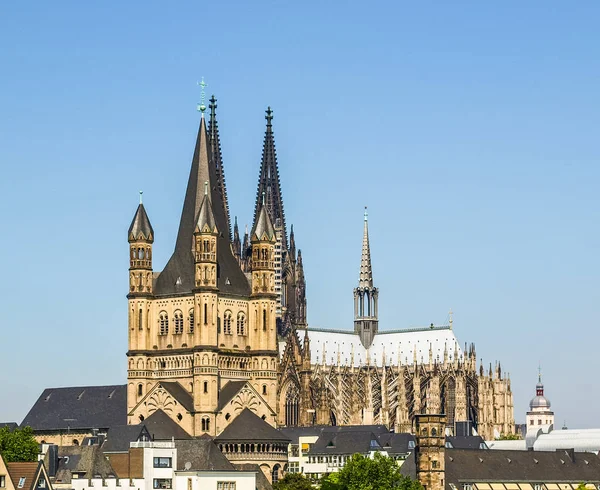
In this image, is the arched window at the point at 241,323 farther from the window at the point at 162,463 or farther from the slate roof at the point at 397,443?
the window at the point at 162,463

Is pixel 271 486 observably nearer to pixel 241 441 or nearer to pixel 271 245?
pixel 241 441

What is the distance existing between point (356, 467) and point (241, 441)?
16.7 m

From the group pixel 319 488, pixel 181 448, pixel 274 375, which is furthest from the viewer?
pixel 274 375

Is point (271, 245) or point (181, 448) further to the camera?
point (271, 245)

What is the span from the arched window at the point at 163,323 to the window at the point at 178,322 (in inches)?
42.7

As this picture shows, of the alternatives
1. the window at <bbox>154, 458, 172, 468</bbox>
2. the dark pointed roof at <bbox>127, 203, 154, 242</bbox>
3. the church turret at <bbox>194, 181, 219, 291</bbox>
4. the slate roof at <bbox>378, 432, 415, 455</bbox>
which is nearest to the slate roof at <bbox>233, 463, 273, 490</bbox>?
the window at <bbox>154, 458, 172, 468</bbox>

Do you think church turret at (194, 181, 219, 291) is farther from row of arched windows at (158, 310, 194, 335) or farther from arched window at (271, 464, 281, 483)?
arched window at (271, 464, 281, 483)

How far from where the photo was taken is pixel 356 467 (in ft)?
501

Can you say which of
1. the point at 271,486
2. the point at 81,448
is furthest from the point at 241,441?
the point at 81,448

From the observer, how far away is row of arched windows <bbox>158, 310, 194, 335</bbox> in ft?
566

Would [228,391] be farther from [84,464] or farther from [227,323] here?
[84,464]

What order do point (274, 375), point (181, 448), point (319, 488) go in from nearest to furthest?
point (181, 448), point (319, 488), point (274, 375)

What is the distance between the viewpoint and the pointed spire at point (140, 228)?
17550cm

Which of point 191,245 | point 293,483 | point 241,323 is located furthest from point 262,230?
point 293,483
